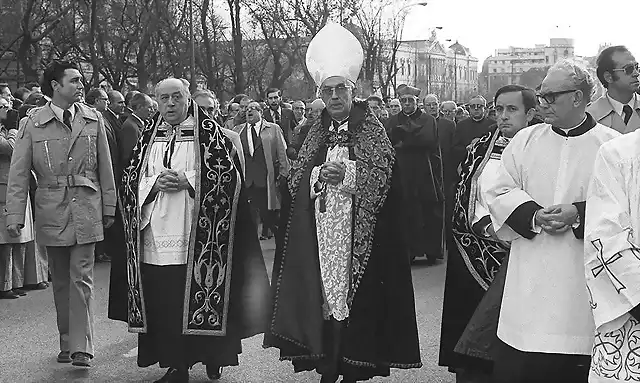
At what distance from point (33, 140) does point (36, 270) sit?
11.6 feet

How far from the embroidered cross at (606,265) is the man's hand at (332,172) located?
2152mm

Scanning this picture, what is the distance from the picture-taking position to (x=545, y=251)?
4.04 m

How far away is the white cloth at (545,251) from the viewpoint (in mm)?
3957

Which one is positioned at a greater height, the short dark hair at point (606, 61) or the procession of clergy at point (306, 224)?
the short dark hair at point (606, 61)

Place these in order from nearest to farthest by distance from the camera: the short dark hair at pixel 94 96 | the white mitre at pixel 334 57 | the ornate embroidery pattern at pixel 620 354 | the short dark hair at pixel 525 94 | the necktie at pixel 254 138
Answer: the ornate embroidery pattern at pixel 620 354
the short dark hair at pixel 525 94
the white mitre at pixel 334 57
the short dark hair at pixel 94 96
the necktie at pixel 254 138

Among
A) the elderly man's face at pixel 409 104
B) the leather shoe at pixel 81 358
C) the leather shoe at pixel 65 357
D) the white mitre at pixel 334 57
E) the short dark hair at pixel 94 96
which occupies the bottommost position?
the leather shoe at pixel 65 357

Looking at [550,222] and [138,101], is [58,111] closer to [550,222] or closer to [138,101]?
[550,222]

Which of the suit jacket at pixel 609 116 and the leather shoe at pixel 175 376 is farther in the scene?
the suit jacket at pixel 609 116

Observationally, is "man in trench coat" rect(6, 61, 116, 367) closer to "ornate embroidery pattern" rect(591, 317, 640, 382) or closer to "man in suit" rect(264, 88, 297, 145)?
"ornate embroidery pattern" rect(591, 317, 640, 382)

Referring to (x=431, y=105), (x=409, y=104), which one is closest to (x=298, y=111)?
(x=431, y=105)

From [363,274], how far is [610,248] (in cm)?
224

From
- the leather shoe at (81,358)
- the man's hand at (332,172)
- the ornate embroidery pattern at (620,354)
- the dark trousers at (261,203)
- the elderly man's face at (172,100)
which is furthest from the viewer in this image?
the dark trousers at (261,203)

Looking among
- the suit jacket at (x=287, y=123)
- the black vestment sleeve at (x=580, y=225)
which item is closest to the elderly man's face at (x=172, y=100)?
the black vestment sleeve at (x=580, y=225)

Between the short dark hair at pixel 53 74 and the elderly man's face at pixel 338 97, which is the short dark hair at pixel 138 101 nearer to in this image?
the short dark hair at pixel 53 74
